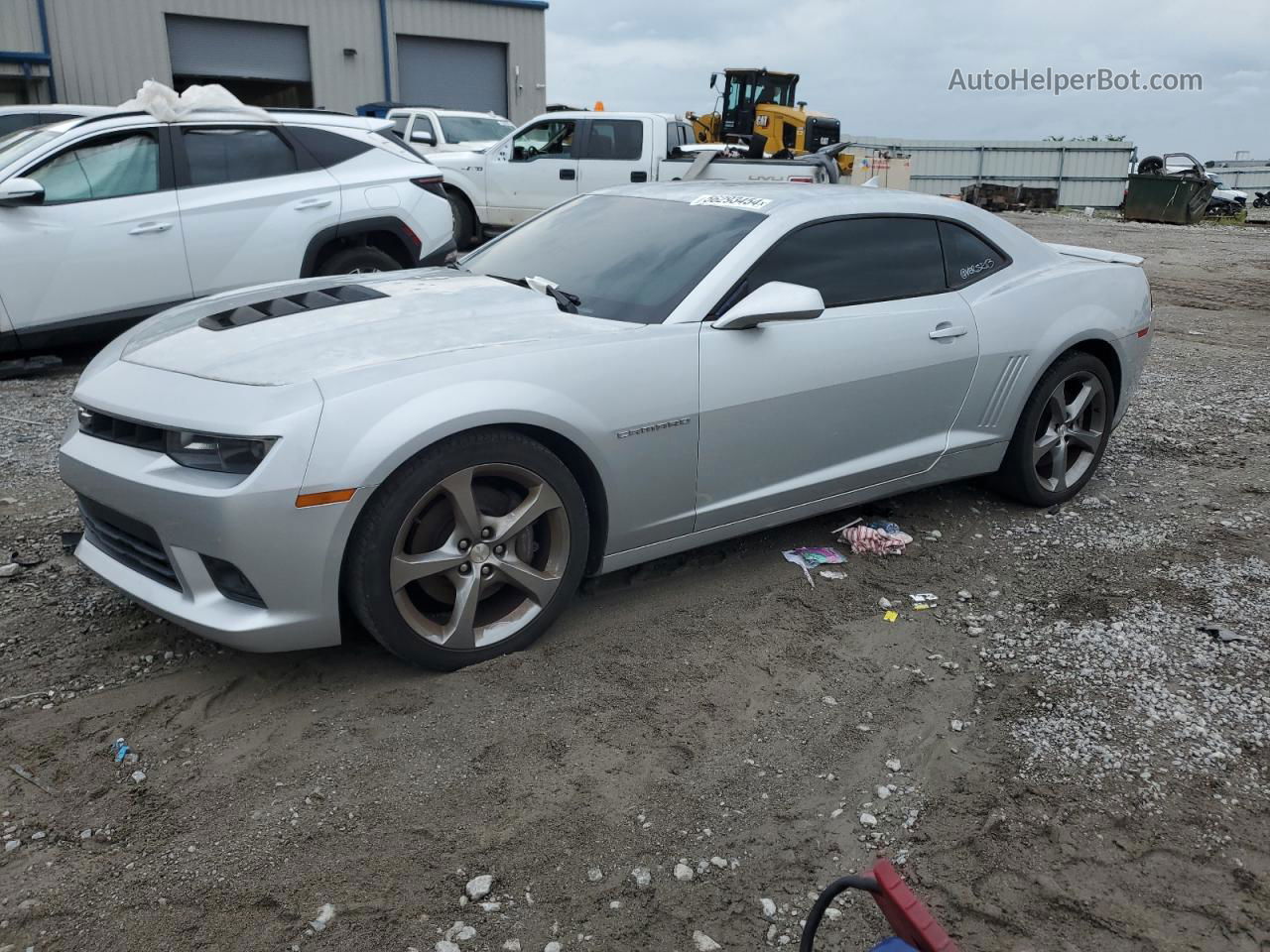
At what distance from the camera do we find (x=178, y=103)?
7379 millimetres

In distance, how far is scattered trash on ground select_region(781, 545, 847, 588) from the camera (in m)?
4.34

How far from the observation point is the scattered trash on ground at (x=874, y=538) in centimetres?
450

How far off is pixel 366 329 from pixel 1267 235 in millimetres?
22900

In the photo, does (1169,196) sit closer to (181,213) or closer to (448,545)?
(181,213)

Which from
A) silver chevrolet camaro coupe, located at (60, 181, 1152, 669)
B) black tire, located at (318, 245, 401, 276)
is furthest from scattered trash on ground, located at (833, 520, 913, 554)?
black tire, located at (318, 245, 401, 276)

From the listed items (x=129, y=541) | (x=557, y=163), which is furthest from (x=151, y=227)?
(x=557, y=163)

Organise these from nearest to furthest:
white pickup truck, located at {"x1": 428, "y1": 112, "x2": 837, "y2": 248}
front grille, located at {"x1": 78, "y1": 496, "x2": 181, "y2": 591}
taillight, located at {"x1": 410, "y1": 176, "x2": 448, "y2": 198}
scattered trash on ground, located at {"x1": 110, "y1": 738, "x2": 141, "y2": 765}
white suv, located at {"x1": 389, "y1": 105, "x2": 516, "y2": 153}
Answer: scattered trash on ground, located at {"x1": 110, "y1": 738, "x2": 141, "y2": 765} < front grille, located at {"x1": 78, "y1": 496, "x2": 181, "y2": 591} < taillight, located at {"x1": 410, "y1": 176, "x2": 448, "y2": 198} < white pickup truck, located at {"x1": 428, "y1": 112, "x2": 837, "y2": 248} < white suv, located at {"x1": 389, "y1": 105, "x2": 516, "y2": 153}

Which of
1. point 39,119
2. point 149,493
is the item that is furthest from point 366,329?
point 39,119

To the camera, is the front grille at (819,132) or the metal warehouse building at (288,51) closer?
the metal warehouse building at (288,51)

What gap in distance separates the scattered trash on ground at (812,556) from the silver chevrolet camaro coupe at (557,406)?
250mm

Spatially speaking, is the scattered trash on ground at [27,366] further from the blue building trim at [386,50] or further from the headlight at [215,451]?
the blue building trim at [386,50]

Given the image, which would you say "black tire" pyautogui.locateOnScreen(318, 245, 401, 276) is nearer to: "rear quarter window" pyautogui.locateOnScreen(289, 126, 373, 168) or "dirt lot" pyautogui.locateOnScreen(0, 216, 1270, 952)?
"rear quarter window" pyautogui.locateOnScreen(289, 126, 373, 168)

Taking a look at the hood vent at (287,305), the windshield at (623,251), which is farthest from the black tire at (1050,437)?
the hood vent at (287,305)

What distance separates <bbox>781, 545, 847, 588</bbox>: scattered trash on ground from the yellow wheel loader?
17.4 metres
